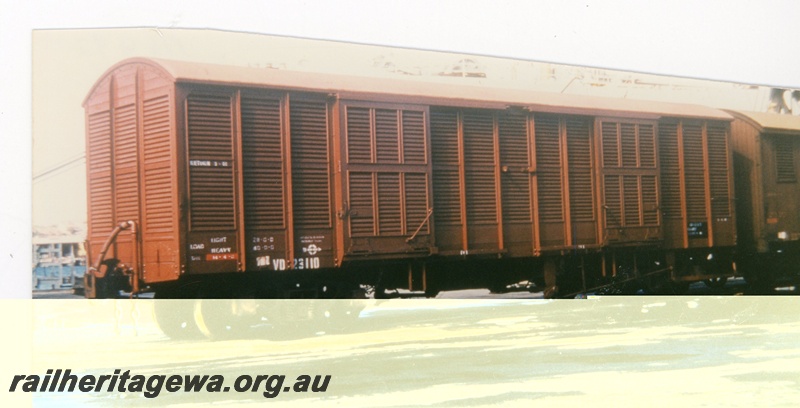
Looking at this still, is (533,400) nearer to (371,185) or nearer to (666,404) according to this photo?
(666,404)

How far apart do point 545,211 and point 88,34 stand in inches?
254

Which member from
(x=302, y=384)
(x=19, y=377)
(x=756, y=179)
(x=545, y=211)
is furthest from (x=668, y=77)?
(x=19, y=377)

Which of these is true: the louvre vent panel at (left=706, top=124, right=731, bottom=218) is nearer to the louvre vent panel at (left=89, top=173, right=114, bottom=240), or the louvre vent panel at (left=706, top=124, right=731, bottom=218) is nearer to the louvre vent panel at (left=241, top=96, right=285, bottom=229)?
the louvre vent panel at (left=241, top=96, right=285, bottom=229)

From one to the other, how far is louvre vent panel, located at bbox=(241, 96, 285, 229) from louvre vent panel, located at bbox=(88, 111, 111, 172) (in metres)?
1.52

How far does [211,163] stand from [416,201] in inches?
105

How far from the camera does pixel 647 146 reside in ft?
41.2

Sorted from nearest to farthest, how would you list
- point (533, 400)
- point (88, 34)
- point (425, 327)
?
point (88, 34)
point (533, 400)
point (425, 327)

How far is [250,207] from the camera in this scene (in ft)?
30.6

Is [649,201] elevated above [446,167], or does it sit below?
below

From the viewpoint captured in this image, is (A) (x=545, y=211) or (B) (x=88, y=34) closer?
(B) (x=88, y=34)

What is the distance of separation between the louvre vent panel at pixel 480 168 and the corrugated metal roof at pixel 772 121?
4733mm

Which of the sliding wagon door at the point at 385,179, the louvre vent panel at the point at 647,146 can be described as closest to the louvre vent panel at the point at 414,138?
the sliding wagon door at the point at 385,179

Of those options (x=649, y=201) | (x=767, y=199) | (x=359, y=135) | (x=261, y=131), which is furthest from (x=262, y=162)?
(x=767, y=199)

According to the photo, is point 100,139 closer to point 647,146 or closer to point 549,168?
point 549,168
